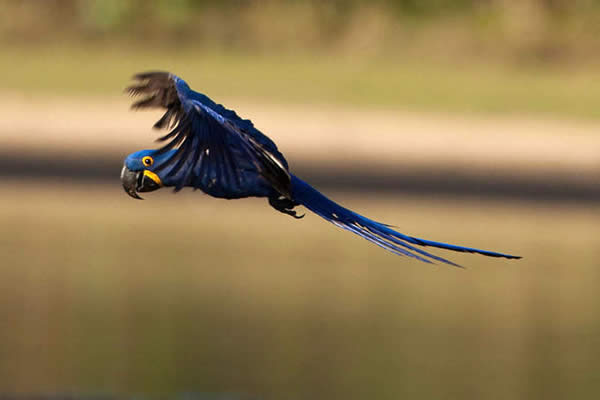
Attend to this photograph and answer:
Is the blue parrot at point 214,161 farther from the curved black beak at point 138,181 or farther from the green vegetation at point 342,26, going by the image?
the green vegetation at point 342,26

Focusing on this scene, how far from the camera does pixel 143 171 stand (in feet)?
15.0

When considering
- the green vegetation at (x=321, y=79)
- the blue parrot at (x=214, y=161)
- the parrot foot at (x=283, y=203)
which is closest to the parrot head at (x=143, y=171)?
the blue parrot at (x=214, y=161)

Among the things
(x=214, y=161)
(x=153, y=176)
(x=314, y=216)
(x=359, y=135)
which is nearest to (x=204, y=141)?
(x=214, y=161)

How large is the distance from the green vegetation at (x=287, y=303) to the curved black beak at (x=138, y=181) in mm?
2874

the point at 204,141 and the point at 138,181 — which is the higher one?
the point at 204,141

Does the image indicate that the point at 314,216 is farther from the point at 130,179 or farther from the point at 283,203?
the point at 130,179

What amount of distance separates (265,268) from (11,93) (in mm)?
9891

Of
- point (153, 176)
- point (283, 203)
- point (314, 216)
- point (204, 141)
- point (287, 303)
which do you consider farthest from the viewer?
point (314, 216)

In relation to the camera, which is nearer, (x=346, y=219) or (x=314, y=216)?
(x=346, y=219)

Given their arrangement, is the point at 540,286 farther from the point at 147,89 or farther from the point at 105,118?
the point at 105,118

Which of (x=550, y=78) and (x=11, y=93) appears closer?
(x=11, y=93)

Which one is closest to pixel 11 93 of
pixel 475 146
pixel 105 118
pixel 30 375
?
pixel 105 118

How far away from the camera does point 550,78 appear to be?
2444 centimetres

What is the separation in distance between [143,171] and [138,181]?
5 centimetres
